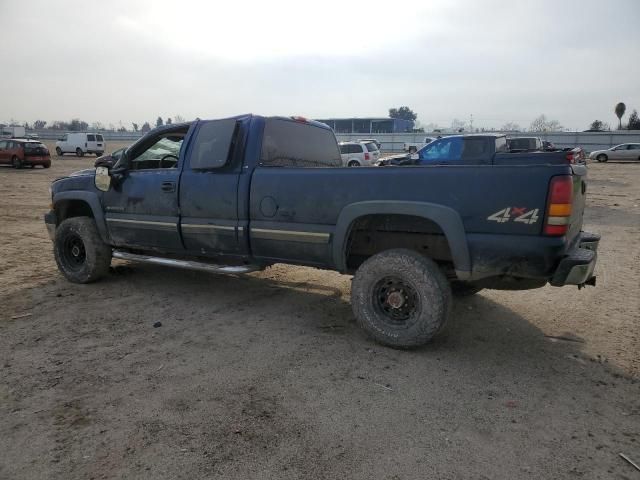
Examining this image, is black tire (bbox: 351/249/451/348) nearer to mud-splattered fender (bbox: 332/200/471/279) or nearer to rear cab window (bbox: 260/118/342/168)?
mud-splattered fender (bbox: 332/200/471/279)

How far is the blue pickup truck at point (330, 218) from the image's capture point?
136 inches

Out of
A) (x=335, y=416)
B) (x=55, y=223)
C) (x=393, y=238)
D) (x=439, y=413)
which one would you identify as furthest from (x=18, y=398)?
(x=55, y=223)

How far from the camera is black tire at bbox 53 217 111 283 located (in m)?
5.78

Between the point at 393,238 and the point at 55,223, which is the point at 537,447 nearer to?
the point at 393,238

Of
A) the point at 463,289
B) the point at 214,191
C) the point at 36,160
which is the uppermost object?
the point at 36,160

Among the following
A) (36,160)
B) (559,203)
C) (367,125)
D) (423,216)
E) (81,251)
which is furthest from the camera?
(367,125)

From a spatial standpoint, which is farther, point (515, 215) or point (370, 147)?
point (370, 147)

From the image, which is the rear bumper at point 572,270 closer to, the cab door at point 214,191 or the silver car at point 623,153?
the cab door at point 214,191

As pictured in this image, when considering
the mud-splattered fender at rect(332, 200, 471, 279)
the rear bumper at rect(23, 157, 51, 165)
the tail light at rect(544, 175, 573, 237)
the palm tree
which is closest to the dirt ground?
the mud-splattered fender at rect(332, 200, 471, 279)

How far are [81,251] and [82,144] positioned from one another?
3609 centimetres

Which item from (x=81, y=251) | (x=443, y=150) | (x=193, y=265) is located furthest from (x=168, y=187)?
(x=443, y=150)

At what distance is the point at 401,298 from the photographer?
13.0 feet

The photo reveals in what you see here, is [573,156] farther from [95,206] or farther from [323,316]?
[95,206]

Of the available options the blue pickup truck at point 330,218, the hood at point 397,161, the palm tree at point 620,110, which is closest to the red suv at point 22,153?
the hood at point 397,161
